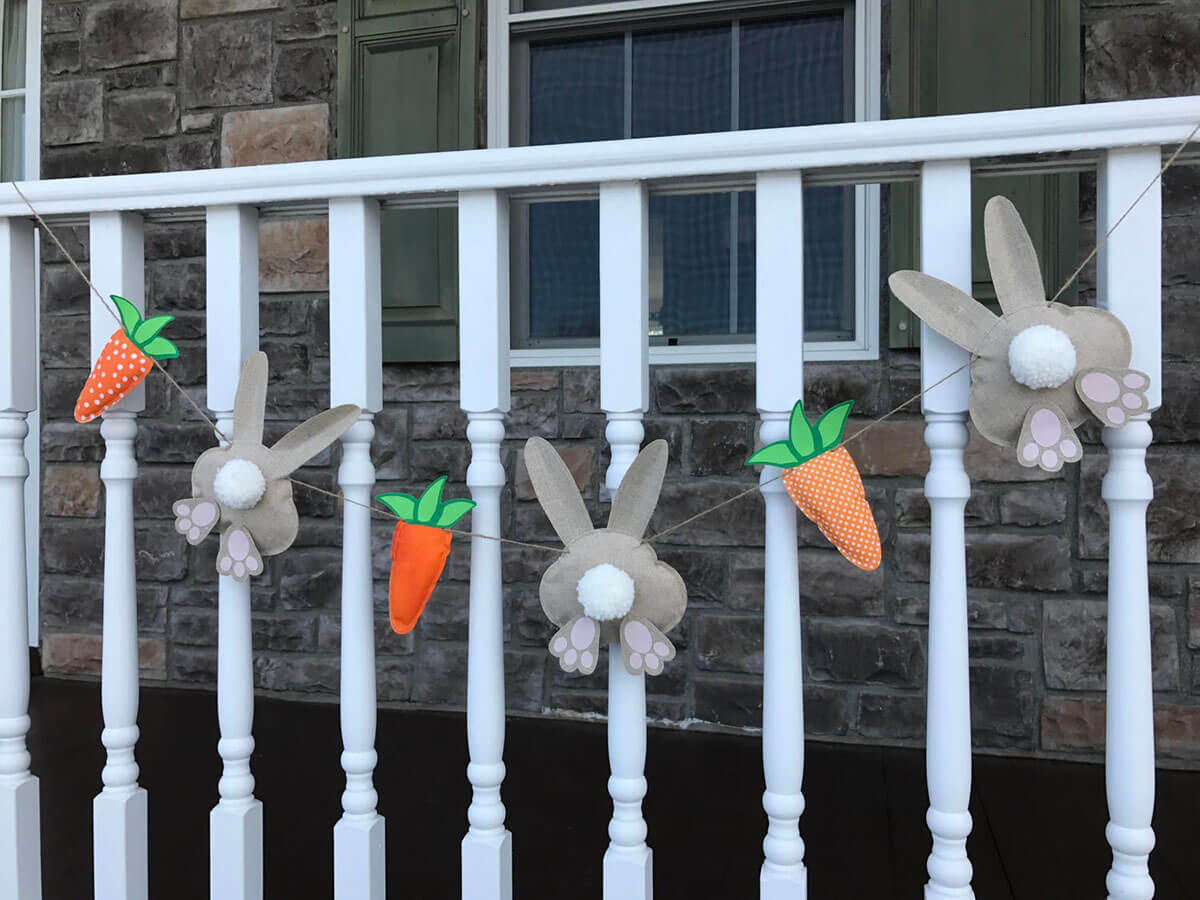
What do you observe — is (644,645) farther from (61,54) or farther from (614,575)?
(61,54)

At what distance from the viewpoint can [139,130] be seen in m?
2.71

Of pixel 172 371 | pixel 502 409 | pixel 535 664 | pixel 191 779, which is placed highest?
pixel 172 371

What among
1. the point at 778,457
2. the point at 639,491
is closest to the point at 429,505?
the point at 639,491

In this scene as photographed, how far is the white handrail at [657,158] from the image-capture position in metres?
0.82

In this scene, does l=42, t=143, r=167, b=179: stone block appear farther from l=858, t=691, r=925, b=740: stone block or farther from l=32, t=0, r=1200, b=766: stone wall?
l=858, t=691, r=925, b=740: stone block

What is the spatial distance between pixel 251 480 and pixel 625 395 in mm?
417

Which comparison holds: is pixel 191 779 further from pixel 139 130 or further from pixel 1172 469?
pixel 1172 469

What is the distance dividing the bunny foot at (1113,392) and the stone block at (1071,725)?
5.36 feet

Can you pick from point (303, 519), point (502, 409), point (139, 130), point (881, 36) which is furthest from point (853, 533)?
point (139, 130)

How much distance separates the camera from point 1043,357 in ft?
2.62

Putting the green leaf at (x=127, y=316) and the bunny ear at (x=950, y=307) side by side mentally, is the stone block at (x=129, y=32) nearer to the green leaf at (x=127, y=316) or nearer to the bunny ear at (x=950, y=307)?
the green leaf at (x=127, y=316)

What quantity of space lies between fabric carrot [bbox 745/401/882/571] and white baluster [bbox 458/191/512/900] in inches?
12.1

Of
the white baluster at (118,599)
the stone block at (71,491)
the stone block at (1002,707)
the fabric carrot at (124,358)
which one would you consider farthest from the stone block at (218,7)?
the stone block at (1002,707)

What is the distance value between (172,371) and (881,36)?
7.34 feet
